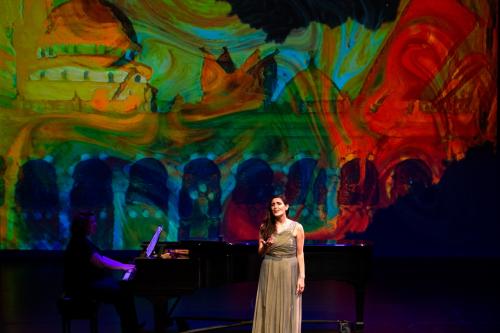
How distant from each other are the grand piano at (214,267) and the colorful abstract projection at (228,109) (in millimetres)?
3481

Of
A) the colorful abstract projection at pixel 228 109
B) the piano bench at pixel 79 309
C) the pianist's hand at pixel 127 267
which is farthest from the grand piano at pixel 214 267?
the colorful abstract projection at pixel 228 109

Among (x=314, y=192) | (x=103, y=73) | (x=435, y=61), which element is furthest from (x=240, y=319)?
(x=435, y=61)

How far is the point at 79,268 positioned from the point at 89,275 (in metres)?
0.10

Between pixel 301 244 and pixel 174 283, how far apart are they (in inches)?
35.7

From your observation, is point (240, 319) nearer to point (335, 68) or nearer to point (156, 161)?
point (156, 161)

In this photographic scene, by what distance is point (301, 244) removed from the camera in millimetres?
4977

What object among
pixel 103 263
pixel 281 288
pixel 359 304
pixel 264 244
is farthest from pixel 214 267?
pixel 359 304

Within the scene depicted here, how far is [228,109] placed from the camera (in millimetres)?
9211

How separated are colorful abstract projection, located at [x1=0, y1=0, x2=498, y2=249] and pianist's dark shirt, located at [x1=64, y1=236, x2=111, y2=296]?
3.83 m

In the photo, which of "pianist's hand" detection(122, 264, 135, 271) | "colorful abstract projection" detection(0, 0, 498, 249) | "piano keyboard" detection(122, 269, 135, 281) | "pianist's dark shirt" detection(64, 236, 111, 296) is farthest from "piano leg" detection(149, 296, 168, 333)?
"colorful abstract projection" detection(0, 0, 498, 249)

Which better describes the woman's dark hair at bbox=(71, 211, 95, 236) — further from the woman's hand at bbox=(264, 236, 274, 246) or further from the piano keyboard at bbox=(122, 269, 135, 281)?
the woman's hand at bbox=(264, 236, 274, 246)

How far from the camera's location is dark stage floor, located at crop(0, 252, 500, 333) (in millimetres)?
6074

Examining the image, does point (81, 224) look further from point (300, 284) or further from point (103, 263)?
point (300, 284)

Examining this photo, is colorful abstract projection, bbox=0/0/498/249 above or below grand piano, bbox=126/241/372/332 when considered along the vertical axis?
above
